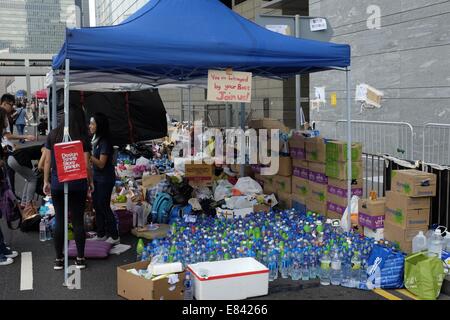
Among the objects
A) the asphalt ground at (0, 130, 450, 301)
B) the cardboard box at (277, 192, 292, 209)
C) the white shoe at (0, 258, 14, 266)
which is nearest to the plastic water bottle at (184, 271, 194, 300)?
the asphalt ground at (0, 130, 450, 301)

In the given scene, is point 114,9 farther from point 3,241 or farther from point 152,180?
point 3,241

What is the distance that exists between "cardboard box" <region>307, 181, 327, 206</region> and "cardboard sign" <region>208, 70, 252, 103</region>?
2.01m

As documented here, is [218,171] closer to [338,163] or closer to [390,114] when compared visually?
[338,163]

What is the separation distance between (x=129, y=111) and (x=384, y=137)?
6.56 m

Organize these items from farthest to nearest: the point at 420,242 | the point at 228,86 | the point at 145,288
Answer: the point at 228,86
the point at 420,242
the point at 145,288

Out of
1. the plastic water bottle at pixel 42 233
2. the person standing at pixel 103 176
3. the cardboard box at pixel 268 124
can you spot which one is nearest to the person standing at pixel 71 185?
the person standing at pixel 103 176

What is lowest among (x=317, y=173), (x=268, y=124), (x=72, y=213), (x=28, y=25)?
(x=72, y=213)

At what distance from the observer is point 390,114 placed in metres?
11.4

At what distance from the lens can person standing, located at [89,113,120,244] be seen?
6.02 meters

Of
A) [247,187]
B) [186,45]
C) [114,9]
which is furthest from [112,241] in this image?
[114,9]

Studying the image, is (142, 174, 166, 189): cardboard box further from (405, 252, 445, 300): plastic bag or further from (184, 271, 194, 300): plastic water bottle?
Answer: (405, 252, 445, 300): plastic bag

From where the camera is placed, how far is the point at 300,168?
307 inches

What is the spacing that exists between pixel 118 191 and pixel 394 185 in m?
5.21

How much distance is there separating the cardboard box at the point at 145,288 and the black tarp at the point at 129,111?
8.39m
